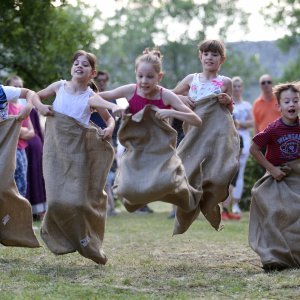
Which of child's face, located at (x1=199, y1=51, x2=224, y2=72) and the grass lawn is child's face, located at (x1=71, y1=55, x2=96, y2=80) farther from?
the grass lawn

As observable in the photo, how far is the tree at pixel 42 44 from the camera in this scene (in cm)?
1541

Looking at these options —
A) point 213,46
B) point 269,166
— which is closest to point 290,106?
point 269,166

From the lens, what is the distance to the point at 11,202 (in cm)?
934

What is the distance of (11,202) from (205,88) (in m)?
2.22

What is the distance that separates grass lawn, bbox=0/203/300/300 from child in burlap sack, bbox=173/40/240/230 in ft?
2.45

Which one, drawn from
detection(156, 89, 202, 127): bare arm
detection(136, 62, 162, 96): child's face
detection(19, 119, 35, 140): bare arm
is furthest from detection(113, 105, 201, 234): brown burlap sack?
detection(19, 119, 35, 140): bare arm

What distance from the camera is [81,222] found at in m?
8.91

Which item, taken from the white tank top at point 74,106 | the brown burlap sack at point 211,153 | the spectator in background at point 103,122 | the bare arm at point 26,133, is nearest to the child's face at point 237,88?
the spectator in background at point 103,122

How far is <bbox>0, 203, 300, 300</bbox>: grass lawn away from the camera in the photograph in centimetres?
743

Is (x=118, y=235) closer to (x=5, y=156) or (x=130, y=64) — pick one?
(x=5, y=156)

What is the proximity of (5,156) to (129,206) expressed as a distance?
139 cm

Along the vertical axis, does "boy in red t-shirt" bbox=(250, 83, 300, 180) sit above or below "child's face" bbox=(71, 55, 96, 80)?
below

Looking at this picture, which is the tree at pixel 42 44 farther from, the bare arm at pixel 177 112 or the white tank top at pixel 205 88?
the bare arm at pixel 177 112

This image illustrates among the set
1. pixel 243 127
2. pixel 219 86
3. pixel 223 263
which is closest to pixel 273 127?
pixel 219 86
